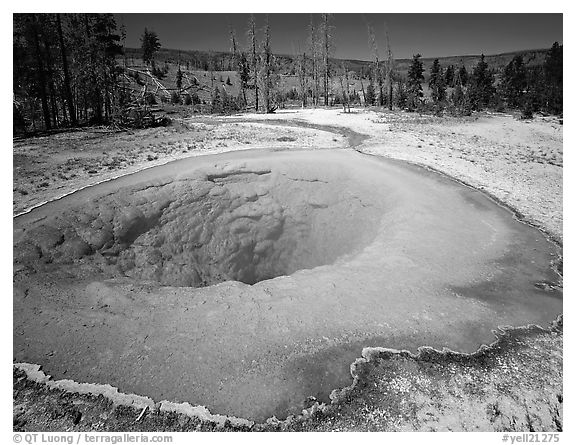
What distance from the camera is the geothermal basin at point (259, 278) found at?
455 centimetres

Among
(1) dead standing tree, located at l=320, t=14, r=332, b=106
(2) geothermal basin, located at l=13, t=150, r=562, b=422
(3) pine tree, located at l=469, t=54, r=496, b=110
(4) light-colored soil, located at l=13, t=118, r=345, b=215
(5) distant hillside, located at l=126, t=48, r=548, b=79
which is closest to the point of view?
(2) geothermal basin, located at l=13, t=150, r=562, b=422

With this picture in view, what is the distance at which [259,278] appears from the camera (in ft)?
31.5

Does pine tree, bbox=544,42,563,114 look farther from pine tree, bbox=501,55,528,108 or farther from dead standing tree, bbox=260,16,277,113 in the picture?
dead standing tree, bbox=260,16,277,113

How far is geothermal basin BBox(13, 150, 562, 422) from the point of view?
4.55m

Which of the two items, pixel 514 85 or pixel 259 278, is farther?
pixel 514 85

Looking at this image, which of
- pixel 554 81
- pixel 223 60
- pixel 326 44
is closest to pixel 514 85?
pixel 554 81

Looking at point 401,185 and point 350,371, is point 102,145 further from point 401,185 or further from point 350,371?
point 350,371

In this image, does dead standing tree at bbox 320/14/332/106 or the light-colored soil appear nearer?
the light-colored soil

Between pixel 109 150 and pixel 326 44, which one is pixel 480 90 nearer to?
pixel 326 44

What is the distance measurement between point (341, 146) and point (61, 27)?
2329cm

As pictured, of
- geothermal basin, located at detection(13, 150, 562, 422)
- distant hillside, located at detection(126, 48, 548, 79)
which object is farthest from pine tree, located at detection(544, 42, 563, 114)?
distant hillside, located at detection(126, 48, 548, 79)

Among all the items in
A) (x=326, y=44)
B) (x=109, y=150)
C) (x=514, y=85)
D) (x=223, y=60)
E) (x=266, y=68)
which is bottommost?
(x=109, y=150)

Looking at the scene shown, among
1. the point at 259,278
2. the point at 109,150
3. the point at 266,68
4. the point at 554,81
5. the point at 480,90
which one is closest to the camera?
the point at 259,278

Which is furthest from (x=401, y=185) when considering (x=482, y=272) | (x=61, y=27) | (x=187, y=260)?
(x=61, y=27)
